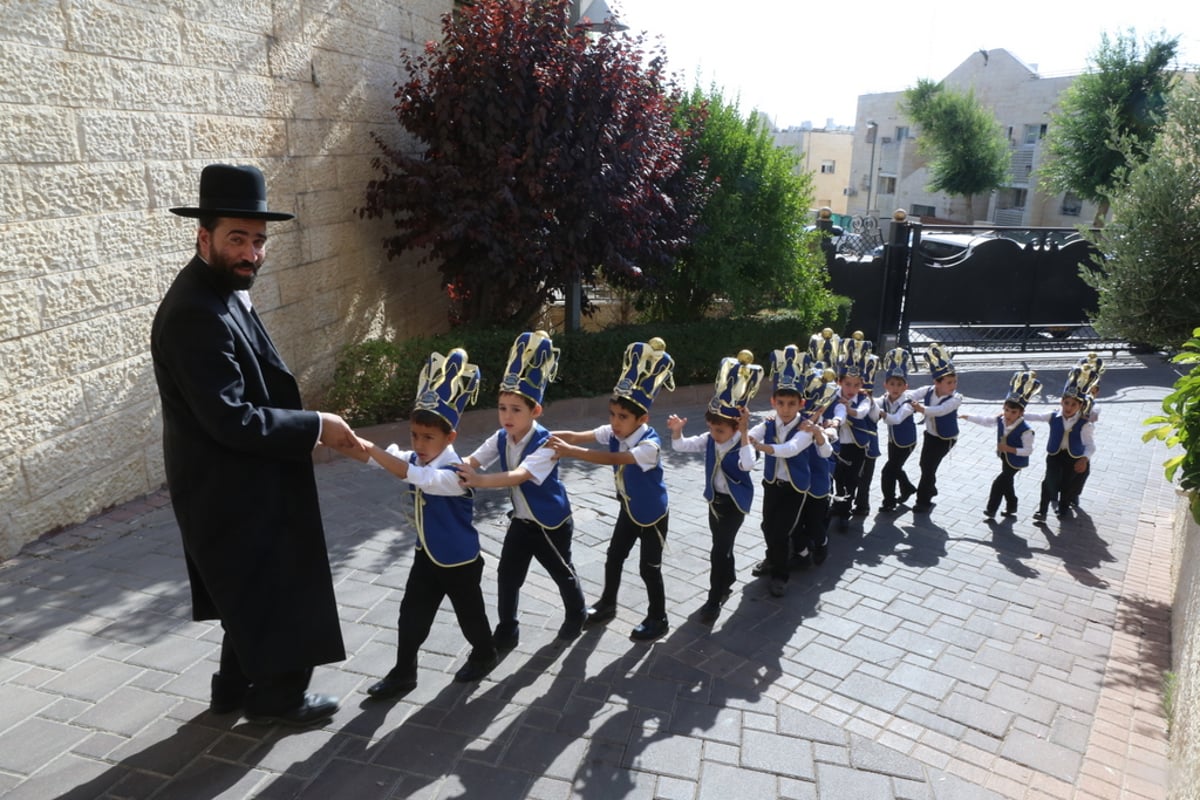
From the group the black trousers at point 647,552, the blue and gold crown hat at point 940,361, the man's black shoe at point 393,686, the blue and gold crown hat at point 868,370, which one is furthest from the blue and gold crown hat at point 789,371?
the man's black shoe at point 393,686

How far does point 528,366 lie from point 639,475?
2.95ft

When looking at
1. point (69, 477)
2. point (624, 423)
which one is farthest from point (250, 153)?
point (624, 423)

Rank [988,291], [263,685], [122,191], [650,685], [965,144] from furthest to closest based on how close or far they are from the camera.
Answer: [965,144] < [988,291] < [122,191] < [650,685] < [263,685]

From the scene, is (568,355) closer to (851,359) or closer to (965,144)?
(851,359)

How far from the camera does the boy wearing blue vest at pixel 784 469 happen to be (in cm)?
533

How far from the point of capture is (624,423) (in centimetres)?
448

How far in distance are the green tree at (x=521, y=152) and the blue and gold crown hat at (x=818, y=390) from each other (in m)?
3.71

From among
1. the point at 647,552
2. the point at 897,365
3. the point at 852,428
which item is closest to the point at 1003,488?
the point at 897,365

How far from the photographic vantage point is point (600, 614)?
190 inches

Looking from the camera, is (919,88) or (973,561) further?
(919,88)

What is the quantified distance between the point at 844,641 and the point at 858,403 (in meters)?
2.43

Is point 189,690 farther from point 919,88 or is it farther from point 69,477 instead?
point 919,88

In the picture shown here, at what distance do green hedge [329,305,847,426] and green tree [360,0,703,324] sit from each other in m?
0.80

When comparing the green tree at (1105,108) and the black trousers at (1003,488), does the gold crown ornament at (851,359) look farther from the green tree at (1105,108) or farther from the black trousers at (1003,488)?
the green tree at (1105,108)
